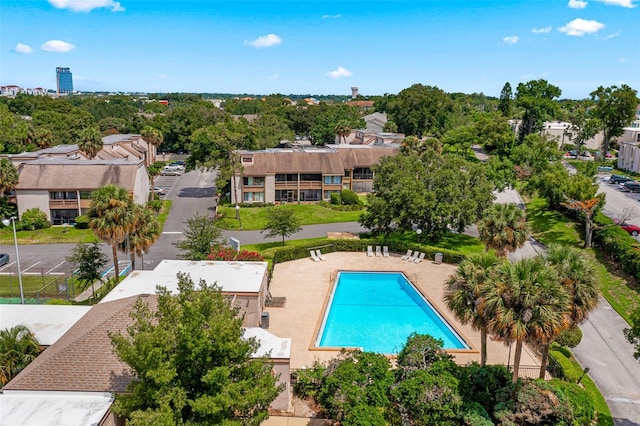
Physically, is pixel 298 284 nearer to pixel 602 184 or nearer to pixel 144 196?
pixel 144 196

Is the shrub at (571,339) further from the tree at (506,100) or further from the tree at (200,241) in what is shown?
the tree at (506,100)

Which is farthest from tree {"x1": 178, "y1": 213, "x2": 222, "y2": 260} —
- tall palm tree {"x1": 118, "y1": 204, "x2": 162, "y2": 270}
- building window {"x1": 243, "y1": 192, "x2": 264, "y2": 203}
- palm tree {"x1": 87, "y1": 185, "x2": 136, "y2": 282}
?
building window {"x1": 243, "y1": 192, "x2": 264, "y2": 203}

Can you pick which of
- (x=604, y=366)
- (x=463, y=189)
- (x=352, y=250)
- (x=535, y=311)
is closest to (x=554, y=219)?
(x=463, y=189)

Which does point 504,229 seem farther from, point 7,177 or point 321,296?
point 7,177

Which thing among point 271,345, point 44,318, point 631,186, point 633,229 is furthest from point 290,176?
point 631,186

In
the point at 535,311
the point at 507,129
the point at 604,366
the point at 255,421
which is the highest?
the point at 507,129

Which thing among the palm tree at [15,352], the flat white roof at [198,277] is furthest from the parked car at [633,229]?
the palm tree at [15,352]

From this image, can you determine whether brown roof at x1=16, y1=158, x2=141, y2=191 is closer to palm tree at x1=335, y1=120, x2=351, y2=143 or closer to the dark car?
palm tree at x1=335, y1=120, x2=351, y2=143
